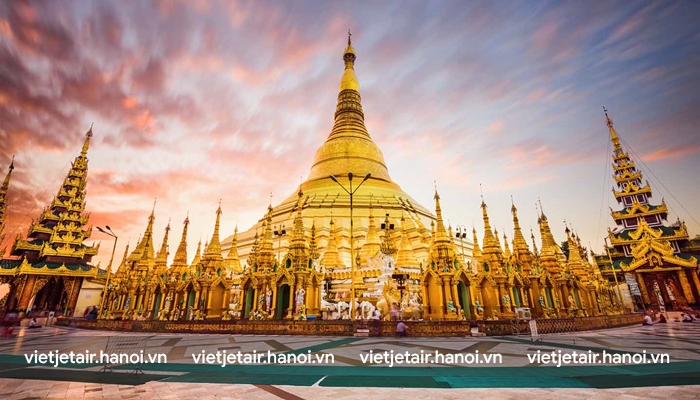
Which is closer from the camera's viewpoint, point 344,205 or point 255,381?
point 255,381

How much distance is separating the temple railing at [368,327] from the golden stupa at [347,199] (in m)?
15.7

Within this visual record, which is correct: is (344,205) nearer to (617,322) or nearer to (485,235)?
(485,235)

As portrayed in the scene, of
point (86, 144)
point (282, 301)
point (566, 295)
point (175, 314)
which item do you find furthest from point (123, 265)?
point (566, 295)

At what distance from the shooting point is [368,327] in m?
14.7

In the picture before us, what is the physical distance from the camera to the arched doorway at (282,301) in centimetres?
1938

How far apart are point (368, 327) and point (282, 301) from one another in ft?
23.5

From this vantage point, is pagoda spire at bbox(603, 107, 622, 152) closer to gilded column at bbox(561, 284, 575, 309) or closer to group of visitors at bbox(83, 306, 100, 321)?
gilded column at bbox(561, 284, 575, 309)

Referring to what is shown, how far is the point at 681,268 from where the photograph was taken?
3291 centimetres

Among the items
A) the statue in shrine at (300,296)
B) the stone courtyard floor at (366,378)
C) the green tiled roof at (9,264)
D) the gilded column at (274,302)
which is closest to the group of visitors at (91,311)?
the green tiled roof at (9,264)

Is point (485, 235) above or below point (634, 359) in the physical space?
above

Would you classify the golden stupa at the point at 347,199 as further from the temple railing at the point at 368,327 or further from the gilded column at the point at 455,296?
the temple railing at the point at 368,327

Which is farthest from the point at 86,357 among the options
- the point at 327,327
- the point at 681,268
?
the point at 681,268

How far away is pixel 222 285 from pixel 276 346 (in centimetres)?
1171

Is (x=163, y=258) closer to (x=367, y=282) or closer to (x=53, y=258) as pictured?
(x=53, y=258)
